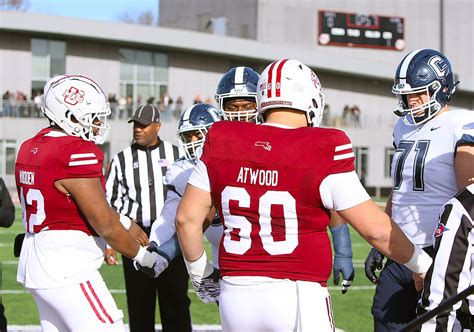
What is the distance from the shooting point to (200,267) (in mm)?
3561

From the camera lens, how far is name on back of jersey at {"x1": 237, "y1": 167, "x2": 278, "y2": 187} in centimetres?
304

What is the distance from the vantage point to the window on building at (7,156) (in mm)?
30177

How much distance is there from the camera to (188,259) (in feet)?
11.5

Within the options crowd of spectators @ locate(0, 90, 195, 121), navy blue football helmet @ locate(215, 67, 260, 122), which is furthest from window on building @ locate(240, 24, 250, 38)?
navy blue football helmet @ locate(215, 67, 260, 122)

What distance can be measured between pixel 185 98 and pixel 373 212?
32.1m

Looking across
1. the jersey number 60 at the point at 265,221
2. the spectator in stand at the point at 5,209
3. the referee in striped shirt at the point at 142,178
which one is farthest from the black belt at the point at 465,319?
the spectator in stand at the point at 5,209

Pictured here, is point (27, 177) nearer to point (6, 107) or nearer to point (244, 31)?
point (6, 107)

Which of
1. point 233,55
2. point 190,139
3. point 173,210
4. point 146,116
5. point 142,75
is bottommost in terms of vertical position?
point 173,210

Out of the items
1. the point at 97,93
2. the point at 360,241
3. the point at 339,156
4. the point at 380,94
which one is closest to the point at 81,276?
the point at 97,93

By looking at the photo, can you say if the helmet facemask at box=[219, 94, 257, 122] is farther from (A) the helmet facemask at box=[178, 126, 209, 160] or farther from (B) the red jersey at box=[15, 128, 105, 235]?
(B) the red jersey at box=[15, 128, 105, 235]

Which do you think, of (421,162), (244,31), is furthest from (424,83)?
(244,31)

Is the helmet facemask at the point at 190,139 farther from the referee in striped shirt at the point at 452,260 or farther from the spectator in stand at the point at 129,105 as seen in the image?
the spectator in stand at the point at 129,105

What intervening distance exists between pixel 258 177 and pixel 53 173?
1187 mm

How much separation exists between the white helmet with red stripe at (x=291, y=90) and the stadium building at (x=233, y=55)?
84.6 feet
